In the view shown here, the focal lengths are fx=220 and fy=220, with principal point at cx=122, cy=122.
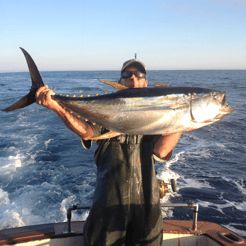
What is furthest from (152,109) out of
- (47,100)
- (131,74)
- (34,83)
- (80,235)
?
(80,235)

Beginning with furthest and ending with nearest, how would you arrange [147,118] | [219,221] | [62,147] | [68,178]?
[62,147]
[68,178]
[219,221]
[147,118]

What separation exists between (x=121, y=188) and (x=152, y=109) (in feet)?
2.82

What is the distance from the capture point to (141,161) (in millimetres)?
2375


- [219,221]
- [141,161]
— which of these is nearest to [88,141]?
[141,161]

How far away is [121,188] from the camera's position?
2.24m

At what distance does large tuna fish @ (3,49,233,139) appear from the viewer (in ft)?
6.83

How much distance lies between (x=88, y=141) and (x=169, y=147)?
0.88 m

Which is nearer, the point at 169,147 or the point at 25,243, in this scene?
the point at 169,147

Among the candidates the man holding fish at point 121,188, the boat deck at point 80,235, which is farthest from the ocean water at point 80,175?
the man holding fish at point 121,188

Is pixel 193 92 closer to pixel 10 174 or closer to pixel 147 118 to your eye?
pixel 147 118

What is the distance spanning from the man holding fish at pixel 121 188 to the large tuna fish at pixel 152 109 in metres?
0.17

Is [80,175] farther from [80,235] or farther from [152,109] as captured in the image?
[152,109]

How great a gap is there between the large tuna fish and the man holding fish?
17 cm

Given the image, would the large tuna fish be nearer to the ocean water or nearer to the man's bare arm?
the man's bare arm
